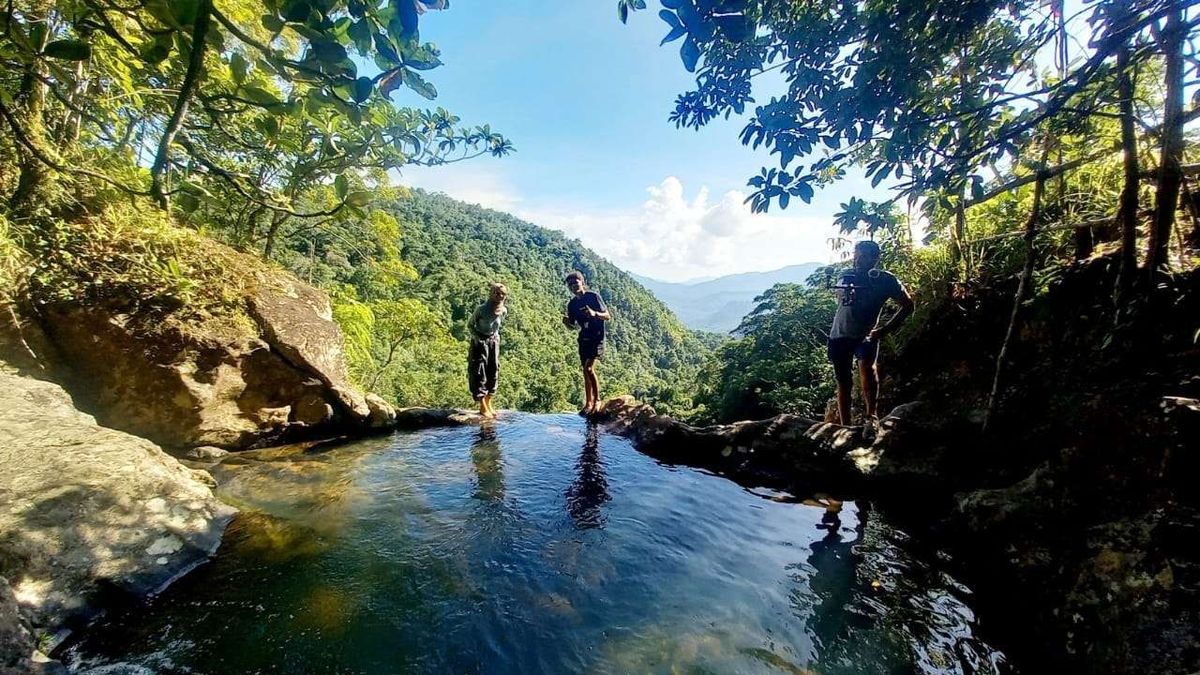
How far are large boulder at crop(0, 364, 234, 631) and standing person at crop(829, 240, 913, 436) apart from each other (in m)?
6.76

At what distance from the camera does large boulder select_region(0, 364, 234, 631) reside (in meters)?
2.84

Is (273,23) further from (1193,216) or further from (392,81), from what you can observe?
(1193,216)

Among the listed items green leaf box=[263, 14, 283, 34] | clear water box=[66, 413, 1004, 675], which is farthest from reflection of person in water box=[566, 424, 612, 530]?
green leaf box=[263, 14, 283, 34]

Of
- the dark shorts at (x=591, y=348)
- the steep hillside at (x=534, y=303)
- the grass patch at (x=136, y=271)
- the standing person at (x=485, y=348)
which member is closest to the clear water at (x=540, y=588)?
the grass patch at (x=136, y=271)

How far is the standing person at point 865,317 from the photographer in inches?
222

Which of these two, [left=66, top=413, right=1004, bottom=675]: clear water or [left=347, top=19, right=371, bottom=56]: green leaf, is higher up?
[left=347, top=19, right=371, bottom=56]: green leaf

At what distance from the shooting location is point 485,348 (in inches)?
355

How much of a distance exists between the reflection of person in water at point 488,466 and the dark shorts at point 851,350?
14.6ft

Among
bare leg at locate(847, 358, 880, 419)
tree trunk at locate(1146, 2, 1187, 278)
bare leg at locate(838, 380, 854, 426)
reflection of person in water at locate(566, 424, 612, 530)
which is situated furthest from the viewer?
bare leg at locate(838, 380, 854, 426)

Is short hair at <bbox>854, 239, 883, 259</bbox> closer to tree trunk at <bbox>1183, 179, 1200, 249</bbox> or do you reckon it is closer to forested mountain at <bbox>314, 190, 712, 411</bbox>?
tree trunk at <bbox>1183, 179, 1200, 249</bbox>

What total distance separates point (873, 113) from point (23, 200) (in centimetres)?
871

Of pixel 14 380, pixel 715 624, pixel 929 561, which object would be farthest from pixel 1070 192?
pixel 14 380

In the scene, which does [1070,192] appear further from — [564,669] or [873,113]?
[564,669]

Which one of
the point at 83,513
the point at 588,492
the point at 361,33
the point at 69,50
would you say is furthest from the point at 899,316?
the point at 83,513
